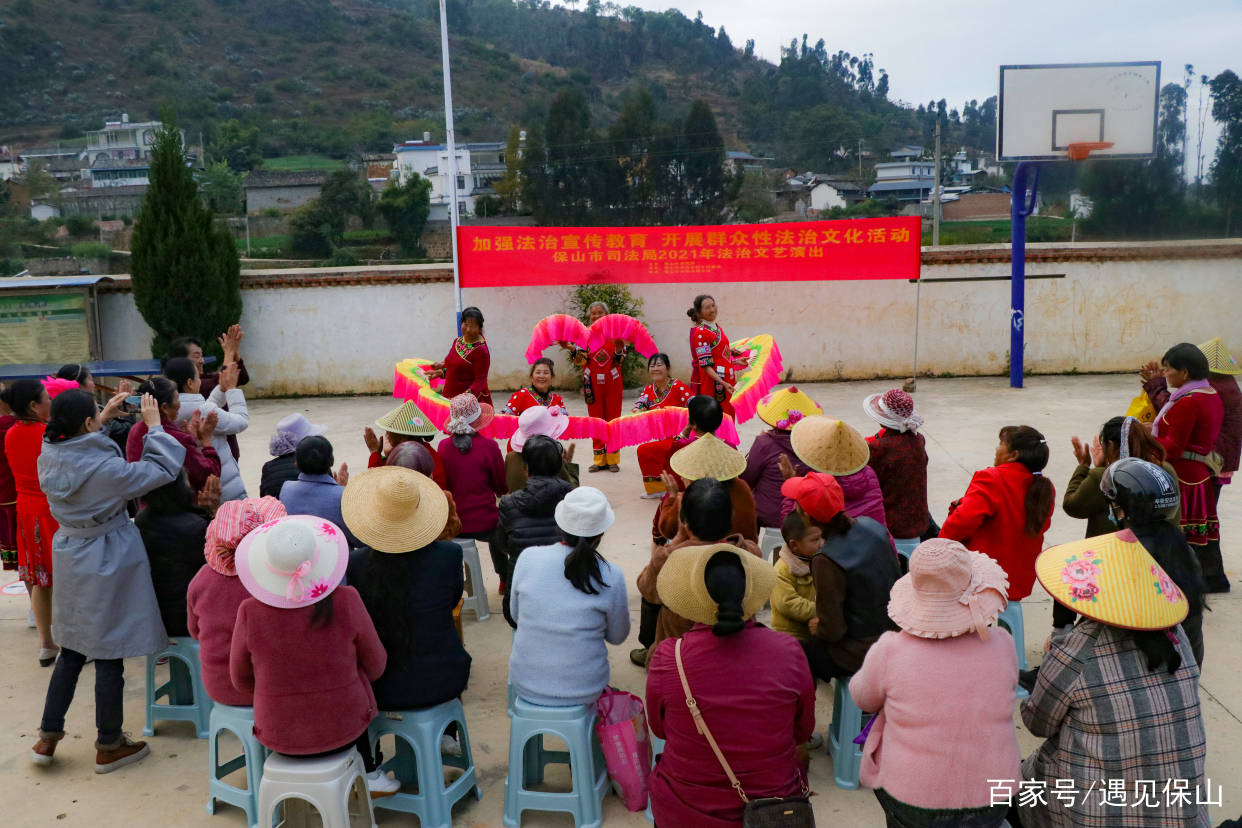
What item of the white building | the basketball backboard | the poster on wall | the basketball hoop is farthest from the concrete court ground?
the white building

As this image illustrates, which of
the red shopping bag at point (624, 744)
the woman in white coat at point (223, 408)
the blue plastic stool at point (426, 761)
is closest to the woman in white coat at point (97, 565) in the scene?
the woman in white coat at point (223, 408)

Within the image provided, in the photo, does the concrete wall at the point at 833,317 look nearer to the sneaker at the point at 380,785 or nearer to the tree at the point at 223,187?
the sneaker at the point at 380,785

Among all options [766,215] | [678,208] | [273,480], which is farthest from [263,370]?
[766,215]

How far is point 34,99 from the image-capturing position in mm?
56062

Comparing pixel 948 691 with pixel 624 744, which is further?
pixel 624 744

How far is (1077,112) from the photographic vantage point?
33.9 ft

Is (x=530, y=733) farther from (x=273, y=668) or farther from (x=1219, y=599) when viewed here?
(x=1219, y=599)

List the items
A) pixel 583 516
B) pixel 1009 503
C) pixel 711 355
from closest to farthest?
pixel 583 516 → pixel 1009 503 → pixel 711 355

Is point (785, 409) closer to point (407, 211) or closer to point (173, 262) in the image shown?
point (173, 262)

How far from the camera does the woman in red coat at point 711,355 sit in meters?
7.23

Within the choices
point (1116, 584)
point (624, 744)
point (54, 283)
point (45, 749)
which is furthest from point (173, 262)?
point (1116, 584)

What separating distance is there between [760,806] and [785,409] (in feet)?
8.56

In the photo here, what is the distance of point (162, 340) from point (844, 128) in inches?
1443

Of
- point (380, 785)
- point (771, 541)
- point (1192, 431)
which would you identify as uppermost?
point (1192, 431)
